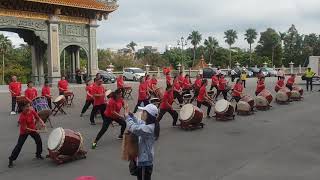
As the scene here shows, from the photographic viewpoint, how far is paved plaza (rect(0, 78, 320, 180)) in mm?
9164

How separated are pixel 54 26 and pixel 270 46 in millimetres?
61040

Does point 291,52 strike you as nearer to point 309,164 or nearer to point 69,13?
point 69,13

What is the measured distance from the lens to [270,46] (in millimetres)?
87625

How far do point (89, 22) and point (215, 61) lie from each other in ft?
176

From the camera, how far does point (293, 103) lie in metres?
22.9

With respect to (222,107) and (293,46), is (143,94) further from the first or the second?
(293,46)

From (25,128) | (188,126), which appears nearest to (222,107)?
(188,126)

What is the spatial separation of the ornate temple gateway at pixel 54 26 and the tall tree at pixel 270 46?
52123mm

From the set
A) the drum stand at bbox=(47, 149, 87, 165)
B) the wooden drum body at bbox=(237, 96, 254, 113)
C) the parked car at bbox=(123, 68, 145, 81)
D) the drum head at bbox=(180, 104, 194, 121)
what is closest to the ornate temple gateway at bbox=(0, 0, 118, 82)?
the parked car at bbox=(123, 68, 145, 81)

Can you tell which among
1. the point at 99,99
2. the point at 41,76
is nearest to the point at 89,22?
the point at 41,76

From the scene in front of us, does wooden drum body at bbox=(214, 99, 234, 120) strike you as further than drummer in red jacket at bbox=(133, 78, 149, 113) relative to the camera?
No

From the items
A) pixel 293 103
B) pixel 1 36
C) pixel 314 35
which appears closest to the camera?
pixel 293 103

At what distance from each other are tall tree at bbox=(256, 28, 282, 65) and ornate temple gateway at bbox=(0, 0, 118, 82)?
2052 inches

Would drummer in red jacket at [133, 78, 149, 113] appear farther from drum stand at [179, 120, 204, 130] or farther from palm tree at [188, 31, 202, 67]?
palm tree at [188, 31, 202, 67]
